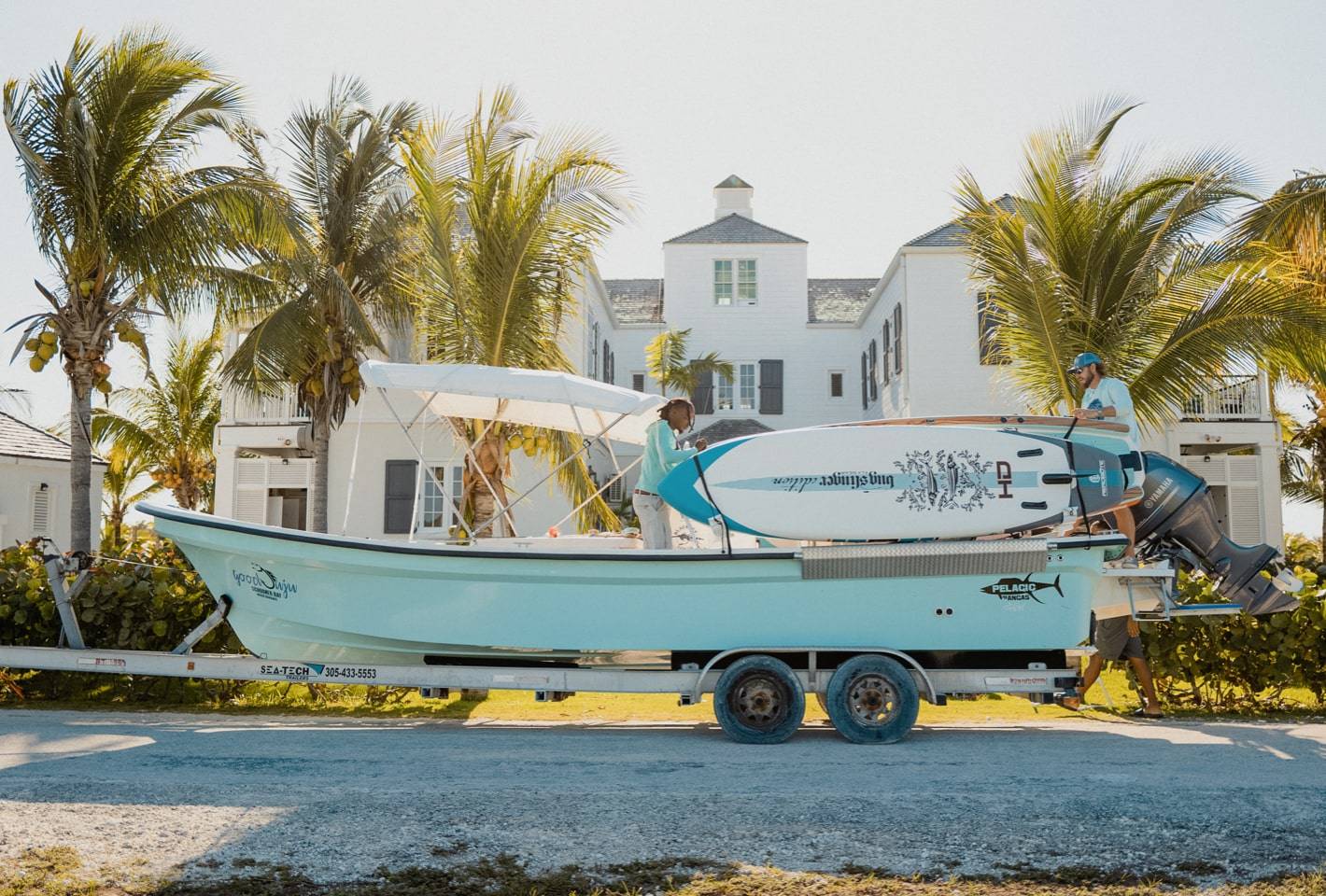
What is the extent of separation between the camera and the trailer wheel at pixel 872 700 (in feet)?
25.1

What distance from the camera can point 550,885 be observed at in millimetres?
4355

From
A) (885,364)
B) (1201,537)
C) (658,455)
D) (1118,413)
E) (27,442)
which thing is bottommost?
(1201,537)

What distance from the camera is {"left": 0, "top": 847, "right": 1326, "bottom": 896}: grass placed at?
14.1 feet

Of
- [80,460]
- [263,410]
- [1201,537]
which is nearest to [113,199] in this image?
[80,460]

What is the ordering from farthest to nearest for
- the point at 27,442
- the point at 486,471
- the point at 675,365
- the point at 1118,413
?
1. the point at 675,365
2. the point at 27,442
3. the point at 486,471
4. the point at 1118,413

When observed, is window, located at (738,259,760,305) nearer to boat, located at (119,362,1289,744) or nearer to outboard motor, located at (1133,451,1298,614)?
outboard motor, located at (1133,451,1298,614)

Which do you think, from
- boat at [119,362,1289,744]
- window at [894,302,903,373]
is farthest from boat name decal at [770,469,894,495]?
window at [894,302,903,373]

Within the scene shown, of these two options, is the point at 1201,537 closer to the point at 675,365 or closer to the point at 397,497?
the point at 397,497

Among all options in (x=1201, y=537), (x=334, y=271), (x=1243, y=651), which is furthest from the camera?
(x=334, y=271)

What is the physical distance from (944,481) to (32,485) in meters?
21.6

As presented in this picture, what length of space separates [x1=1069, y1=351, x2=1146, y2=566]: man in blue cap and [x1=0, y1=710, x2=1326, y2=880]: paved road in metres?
1.55

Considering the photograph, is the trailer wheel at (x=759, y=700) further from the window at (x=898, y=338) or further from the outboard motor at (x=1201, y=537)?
the window at (x=898, y=338)

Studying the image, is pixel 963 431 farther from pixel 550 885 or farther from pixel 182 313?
pixel 182 313

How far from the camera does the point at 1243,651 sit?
376 inches
